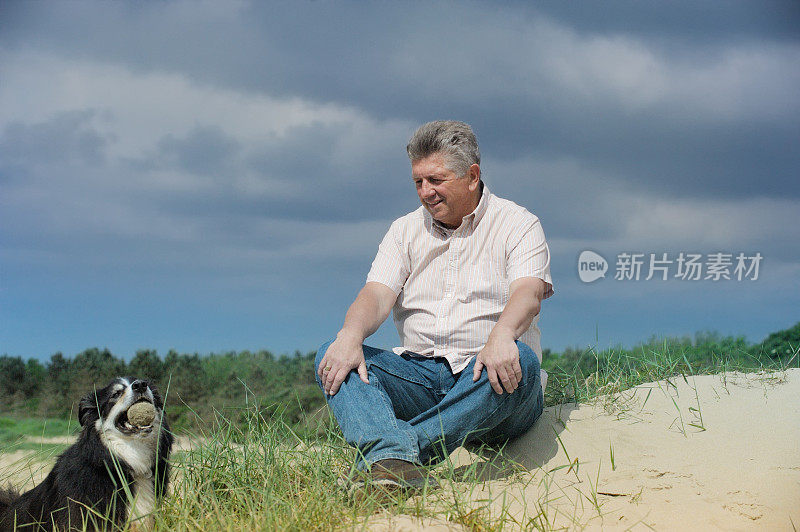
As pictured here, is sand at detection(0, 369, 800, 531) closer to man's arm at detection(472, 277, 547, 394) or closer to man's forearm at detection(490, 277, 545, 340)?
man's arm at detection(472, 277, 547, 394)

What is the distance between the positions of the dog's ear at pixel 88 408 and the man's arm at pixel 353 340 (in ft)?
3.51

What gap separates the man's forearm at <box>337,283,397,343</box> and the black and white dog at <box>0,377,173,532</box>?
103 centimetres

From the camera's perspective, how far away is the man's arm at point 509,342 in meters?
3.33

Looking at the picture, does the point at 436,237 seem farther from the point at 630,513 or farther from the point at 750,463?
the point at 750,463

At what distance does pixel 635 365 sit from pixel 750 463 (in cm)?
174

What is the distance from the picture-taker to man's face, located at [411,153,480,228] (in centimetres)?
376

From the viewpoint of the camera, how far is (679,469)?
3.59 metres

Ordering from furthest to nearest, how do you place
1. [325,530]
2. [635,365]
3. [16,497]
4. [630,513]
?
[635,365] < [16,497] < [630,513] < [325,530]

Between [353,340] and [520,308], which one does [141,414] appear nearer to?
[353,340]

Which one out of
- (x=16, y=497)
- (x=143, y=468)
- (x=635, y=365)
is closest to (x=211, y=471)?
(x=143, y=468)

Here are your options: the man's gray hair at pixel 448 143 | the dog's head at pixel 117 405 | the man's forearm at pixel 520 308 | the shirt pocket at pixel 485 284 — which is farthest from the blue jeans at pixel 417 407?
the man's gray hair at pixel 448 143

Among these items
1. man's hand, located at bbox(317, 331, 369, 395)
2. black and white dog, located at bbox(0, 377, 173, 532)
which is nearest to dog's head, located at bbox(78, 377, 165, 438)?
black and white dog, located at bbox(0, 377, 173, 532)

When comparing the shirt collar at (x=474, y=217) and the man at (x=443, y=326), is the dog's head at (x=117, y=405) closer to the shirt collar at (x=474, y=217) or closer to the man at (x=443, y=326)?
the man at (x=443, y=326)

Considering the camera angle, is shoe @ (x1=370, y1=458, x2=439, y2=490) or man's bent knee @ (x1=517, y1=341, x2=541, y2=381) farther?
man's bent knee @ (x1=517, y1=341, x2=541, y2=381)
